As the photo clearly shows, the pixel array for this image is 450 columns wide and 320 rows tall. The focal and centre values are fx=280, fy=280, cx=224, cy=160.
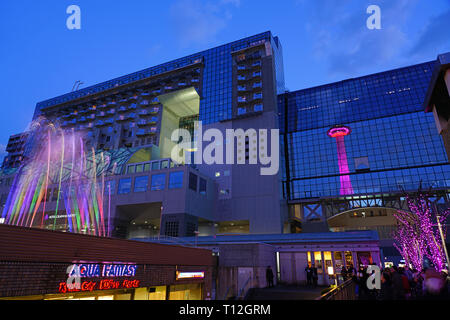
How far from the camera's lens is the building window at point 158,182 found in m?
55.4

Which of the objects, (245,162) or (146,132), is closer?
(245,162)

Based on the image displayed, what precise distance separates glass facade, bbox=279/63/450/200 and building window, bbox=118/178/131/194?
129 feet

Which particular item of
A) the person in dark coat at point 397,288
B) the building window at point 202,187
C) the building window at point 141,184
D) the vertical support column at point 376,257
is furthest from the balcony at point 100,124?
the person in dark coat at point 397,288

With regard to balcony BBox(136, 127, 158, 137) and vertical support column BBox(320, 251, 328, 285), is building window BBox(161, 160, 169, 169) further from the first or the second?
vertical support column BBox(320, 251, 328, 285)

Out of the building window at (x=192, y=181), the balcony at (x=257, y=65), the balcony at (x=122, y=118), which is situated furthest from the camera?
the balcony at (x=122, y=118)

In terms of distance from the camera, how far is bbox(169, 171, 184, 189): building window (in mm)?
53750

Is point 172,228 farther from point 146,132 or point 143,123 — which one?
point 143,123

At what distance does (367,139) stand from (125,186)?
5848 centimetres

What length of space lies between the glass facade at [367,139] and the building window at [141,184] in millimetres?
36267

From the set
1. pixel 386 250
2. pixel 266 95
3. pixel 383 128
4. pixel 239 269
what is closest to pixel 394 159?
pixel 383 128

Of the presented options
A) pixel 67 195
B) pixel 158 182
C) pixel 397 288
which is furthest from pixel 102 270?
pixel 67 195

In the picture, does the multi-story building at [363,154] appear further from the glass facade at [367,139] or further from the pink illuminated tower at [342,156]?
the glass facade at [367,139]

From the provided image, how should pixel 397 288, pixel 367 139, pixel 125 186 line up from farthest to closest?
pixel 367 139 < pixel 125 186 < pixel 397 288

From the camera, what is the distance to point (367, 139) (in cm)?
6994
